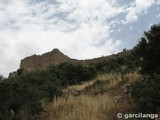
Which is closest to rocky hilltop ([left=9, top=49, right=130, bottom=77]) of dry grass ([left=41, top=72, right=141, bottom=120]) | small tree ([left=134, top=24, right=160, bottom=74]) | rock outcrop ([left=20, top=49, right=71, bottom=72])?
rock outcrop ([left=20, top=49, right=71, bottom=72])

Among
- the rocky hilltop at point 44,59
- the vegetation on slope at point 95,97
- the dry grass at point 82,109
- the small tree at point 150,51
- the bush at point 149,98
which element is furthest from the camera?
the rocky hilltop at point 44,59

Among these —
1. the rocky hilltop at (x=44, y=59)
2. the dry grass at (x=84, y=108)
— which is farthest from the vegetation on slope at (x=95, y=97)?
the rocky hilltop at (x=44, y=59)

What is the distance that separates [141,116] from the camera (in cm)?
1055

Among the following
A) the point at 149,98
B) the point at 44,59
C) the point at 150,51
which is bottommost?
the point at 149,98

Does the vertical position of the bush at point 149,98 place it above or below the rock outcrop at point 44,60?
below

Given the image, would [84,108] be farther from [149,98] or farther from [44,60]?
[44,60]

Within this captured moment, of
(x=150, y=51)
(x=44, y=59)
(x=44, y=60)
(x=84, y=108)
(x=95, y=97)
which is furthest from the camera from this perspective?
(x=44, y=59)

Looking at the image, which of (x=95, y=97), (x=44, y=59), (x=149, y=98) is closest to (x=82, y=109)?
(x=95, y=97)

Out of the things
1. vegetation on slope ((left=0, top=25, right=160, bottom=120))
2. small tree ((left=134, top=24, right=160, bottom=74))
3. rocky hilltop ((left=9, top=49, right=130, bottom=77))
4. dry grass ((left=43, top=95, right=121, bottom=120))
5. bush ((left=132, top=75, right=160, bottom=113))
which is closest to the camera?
bush ((left=132, top=75, right=160, bottom=113))

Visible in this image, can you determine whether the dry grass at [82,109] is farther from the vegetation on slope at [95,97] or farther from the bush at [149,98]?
the bush at [149,98]

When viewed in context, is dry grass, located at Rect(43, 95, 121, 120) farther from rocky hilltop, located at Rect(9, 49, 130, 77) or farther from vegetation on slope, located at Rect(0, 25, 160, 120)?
rocky hilltop, located at Rect(9, 49, 130, 77)

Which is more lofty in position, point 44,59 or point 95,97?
point 44,59

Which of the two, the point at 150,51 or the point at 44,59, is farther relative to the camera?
the point at 44,59

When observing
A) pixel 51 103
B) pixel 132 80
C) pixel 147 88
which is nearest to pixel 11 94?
pixel 51 103
